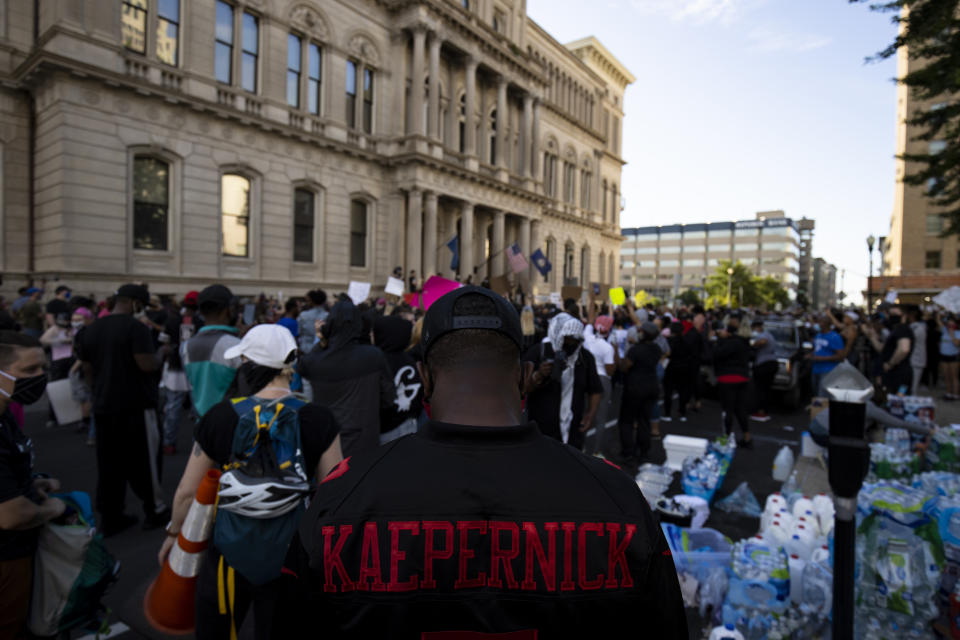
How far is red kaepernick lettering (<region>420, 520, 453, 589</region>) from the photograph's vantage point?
114 centimetres

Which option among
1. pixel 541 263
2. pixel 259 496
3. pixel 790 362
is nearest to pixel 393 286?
pixel 790 362

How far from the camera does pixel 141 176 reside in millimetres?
15836

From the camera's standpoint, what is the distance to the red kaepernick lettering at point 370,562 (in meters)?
1.15

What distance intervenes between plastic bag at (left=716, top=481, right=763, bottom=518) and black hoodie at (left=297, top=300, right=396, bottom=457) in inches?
153

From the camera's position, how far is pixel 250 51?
18.7 m

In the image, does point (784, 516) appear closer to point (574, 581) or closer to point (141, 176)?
point (574, 581)

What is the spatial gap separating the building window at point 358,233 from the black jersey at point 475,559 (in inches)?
888

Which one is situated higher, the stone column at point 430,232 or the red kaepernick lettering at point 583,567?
the stone column at point 430,232

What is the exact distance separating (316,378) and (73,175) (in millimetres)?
14684

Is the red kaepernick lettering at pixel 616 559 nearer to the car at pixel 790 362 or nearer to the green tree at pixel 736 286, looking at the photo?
the car at pixel 790 362

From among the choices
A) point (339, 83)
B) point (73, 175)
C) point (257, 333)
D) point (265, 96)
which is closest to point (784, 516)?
point (257, 333)

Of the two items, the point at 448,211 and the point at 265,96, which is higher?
the point at 265,96

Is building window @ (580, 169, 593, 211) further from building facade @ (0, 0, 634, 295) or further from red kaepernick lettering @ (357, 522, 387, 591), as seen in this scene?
red kaepernick lettering @ (357, 522, 387, 591)

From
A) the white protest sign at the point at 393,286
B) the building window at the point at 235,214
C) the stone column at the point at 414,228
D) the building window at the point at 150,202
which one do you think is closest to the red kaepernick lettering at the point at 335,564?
the white protest sign at the point at 393,286
